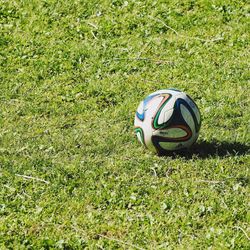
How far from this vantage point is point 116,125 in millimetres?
8445

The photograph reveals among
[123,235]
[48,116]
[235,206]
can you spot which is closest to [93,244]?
[123,235]

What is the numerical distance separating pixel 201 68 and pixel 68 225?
3.74m

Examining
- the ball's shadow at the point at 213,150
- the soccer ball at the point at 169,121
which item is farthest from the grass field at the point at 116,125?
the soccer ball at the point at 169,121

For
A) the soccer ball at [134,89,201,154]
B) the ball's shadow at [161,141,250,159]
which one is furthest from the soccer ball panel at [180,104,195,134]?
the ball's shadow at [161,141,250,159]

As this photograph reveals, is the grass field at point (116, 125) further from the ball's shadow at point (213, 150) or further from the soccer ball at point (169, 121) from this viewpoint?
the soccer ball at point (169, 121)

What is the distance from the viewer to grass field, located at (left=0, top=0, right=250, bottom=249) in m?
6.56

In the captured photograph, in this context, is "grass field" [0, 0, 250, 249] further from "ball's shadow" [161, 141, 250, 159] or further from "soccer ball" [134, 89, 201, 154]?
"soccer ball" [134, 89, 201, 154]

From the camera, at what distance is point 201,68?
970 cm

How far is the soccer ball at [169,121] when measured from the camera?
7410 millimetres

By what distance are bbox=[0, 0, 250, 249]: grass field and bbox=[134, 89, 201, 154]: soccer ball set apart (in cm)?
18

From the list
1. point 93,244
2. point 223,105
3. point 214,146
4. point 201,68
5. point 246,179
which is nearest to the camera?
point 93,244

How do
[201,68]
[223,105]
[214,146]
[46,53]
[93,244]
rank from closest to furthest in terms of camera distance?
[93,244] < [214,146] < [223,105] < [201,68] < [46,53]

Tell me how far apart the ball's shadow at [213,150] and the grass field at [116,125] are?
15mm

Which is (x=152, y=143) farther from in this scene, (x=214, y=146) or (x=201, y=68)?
(x=201, y=68)
